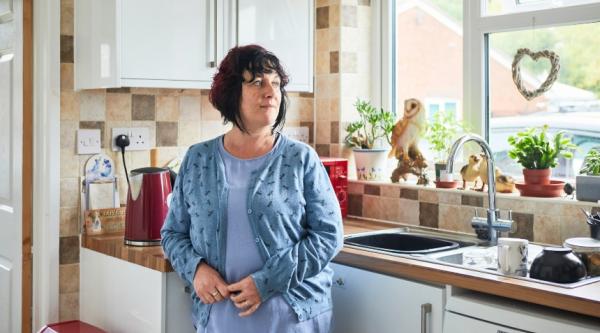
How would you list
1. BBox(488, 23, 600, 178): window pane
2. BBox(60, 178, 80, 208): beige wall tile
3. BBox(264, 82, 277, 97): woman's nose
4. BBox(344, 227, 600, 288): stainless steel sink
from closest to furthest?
BBox(264, 82, 277, 97): woman's nose
BBox(344, 227, 600, 288): stainless steel sink
BBox(488, 23, 600, 178): window pane
BBox(60, 178, 80, 208): beige wall tile

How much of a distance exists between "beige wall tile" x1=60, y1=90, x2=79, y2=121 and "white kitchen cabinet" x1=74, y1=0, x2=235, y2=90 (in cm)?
5

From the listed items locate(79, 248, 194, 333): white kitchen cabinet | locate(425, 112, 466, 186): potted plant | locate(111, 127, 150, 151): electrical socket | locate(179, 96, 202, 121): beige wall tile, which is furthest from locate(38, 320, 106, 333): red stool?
locate(425, 112, 466, 186): potted plant

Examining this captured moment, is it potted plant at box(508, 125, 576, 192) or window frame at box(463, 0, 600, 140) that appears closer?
potted plant at box(508, 125, 576, 192)

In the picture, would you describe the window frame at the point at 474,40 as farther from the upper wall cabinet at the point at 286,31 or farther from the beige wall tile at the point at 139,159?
A: the beige wall tile at the point at 139,159

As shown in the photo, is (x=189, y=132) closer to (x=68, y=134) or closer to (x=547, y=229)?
(x=68, y=134)

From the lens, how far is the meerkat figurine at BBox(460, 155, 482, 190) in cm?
290

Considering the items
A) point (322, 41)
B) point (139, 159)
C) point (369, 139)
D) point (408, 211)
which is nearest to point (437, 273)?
point (408, 211)

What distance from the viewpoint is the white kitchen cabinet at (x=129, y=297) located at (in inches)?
99.9

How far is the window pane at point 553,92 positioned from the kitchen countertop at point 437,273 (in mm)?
703

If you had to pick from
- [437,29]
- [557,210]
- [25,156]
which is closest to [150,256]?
[25,156]

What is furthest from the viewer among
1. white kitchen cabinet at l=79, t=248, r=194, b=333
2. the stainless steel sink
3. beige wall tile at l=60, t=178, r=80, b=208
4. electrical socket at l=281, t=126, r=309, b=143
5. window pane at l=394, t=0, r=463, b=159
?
electrical socket at l=281, t=126, r=309, b=143

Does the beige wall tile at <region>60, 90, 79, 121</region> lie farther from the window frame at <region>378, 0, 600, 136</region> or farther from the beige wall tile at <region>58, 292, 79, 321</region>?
the window frame at <region>378, 0, 600, 136</region>

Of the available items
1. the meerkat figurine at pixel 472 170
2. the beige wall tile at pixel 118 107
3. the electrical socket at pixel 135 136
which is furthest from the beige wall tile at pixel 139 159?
the meerkat figurine at pixel 472 170

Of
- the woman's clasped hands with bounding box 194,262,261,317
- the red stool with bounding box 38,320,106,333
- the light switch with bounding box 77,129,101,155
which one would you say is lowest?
the red stool with bounding box 38,320,106,333
